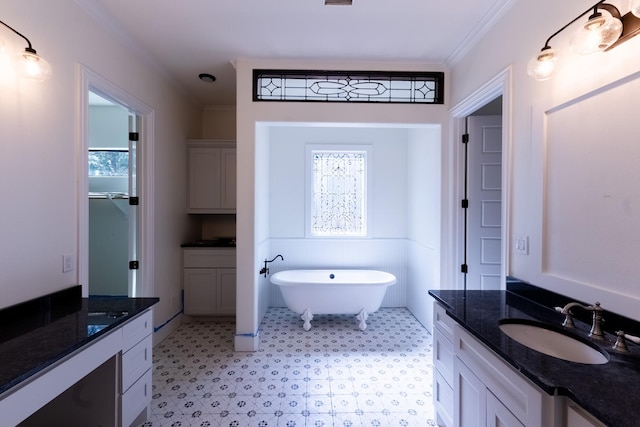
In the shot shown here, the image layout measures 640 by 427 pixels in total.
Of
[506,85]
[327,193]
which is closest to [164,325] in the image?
[327,193]

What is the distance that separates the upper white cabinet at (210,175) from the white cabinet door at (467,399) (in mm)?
2939

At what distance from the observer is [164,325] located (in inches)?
116

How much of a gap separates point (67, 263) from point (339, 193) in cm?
305

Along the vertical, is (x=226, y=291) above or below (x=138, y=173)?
below

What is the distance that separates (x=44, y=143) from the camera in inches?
62.7

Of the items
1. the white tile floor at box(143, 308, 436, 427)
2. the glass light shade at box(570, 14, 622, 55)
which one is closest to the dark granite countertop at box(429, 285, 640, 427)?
the white tile floor at box(143, 308, 436, 427)

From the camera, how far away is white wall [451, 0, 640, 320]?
1.14 m

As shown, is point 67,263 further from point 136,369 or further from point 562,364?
point 562,364

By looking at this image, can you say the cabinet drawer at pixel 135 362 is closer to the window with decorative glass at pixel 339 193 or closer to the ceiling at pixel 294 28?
the ceiling at pixel 294 28

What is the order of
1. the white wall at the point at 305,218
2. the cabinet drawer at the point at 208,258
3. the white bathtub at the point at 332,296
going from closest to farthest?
the white bathtub at the point at 332,296 → the cabinet drawer at the point at 208,258 → the white wall at the point at 305,218

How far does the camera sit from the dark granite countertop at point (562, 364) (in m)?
0.76

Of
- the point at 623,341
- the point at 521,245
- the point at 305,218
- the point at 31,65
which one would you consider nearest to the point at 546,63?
the point at 521,245

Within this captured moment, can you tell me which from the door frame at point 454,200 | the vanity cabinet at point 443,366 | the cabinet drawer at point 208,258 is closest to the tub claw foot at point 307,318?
the cabinet drawer at point 208,258

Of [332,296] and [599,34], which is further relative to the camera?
[332,296]
